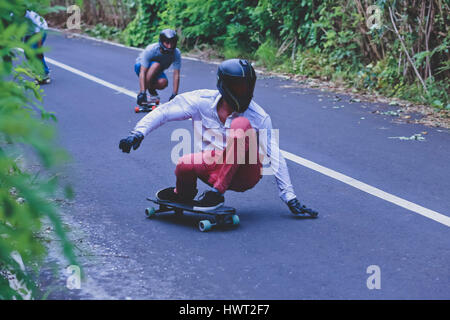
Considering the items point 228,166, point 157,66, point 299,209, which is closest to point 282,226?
point 299,209

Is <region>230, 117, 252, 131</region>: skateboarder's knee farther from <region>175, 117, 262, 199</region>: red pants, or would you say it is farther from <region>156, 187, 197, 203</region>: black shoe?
<region>156, 187, 197, 203</region>: black shoe

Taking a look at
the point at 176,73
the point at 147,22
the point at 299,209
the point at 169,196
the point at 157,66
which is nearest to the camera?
the point at 299,209

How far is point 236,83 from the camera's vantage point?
573cm

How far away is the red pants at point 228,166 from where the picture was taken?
554cm

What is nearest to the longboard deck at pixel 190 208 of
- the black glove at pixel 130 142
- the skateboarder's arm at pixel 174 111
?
the skateboarder's arm at pixel 174 111

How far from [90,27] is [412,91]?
57.1 ft

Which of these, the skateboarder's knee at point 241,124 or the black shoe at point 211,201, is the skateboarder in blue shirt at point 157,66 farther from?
the skateboarder's knee at point 241,124

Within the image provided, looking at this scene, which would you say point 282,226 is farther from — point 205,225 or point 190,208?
point 190,208

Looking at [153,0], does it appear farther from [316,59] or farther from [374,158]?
[374,158]

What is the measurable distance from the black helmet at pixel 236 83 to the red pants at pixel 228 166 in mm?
263

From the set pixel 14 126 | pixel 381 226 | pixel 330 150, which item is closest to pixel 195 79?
pixel 330 150

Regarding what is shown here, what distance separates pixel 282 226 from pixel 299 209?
0.77ft

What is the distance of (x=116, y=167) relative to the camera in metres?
8.00

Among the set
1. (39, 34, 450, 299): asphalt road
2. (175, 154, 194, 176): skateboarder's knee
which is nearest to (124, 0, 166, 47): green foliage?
(39, 34, 450, 299): asphalt road
